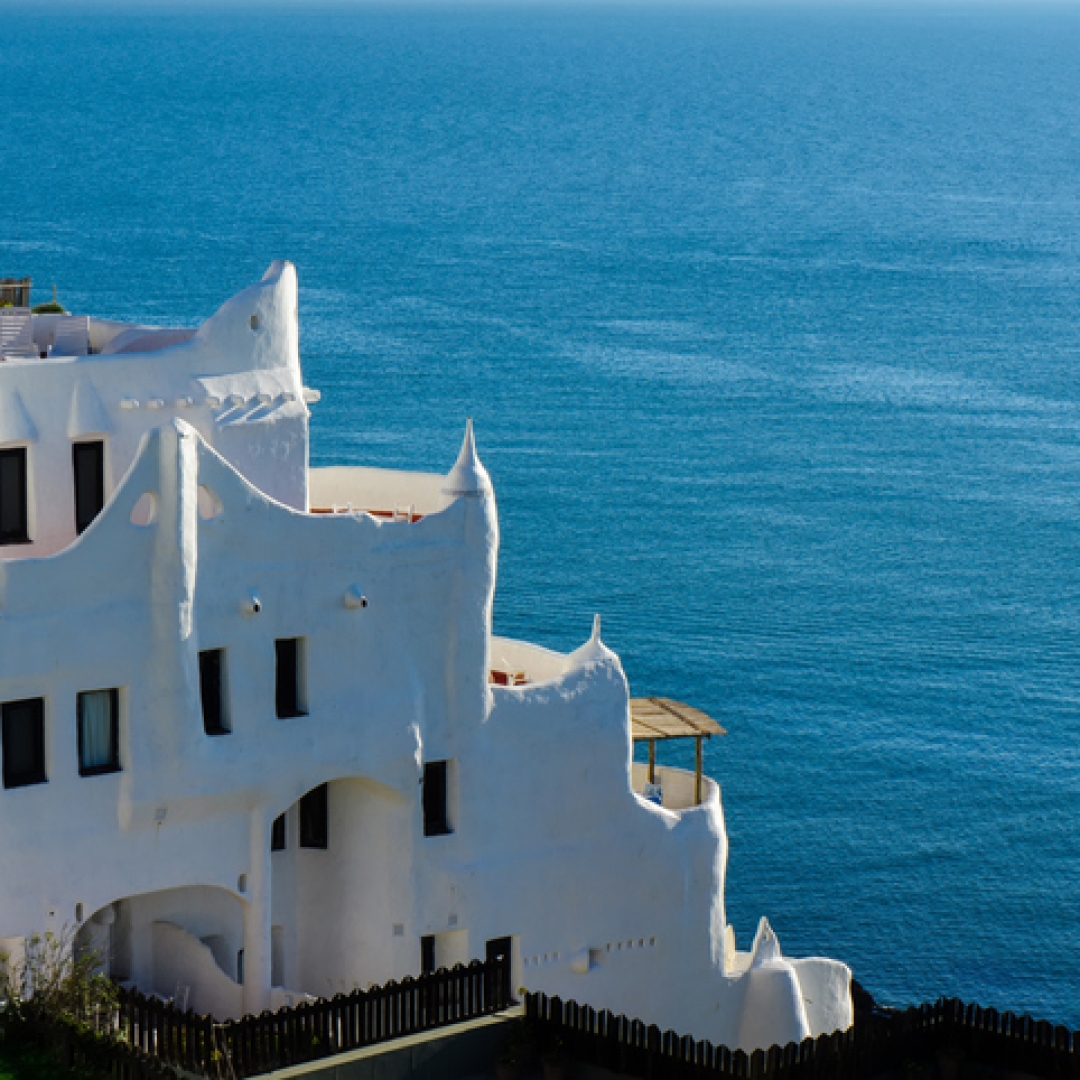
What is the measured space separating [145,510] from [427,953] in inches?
380

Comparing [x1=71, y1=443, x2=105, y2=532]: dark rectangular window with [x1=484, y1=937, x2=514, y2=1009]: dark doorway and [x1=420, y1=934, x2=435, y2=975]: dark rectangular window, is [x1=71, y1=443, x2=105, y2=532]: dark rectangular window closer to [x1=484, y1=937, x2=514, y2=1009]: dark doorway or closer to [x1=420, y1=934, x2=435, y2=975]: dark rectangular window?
[x1=420, y1=934, x2=435, y2=975]: dark rectangular window

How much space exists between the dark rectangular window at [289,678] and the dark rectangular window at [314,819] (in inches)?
88.4

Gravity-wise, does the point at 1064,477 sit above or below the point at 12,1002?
below

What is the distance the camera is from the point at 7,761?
41625mm

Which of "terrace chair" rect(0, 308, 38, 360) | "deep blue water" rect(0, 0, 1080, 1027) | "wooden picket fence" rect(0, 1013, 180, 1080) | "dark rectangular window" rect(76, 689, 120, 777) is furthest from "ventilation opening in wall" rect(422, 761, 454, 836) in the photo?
"deep blue water" rect(0, 0, 1080, 1027)

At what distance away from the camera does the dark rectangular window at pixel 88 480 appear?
44.5 meters

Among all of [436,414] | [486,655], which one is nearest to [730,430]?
[436,414]

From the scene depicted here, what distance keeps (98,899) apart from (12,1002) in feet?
8.57

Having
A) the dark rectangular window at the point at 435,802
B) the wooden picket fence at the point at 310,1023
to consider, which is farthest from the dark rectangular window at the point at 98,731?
the dark rectangular window at the point at 435,802

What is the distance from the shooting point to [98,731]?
42.6 metres

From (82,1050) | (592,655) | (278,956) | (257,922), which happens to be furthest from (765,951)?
(82,1050)

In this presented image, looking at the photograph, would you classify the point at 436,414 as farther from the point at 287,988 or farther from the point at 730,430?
the point at 287,988

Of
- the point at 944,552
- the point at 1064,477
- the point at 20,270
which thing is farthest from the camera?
the point at 20,270

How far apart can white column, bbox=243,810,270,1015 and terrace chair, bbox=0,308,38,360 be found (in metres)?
8.93
